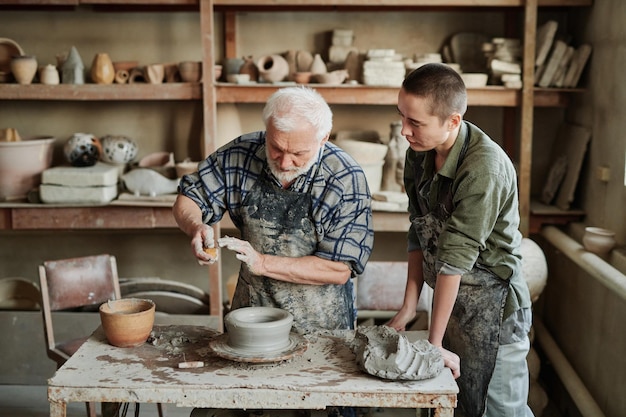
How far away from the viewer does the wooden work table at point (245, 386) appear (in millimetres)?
2285

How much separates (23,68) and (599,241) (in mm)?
3789

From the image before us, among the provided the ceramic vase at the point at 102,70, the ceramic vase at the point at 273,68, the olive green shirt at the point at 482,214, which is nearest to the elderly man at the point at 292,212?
the olive green shirt at the point at 482,214

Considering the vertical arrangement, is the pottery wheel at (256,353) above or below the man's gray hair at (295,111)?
below

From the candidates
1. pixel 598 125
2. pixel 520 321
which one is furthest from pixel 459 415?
pixel 598 125

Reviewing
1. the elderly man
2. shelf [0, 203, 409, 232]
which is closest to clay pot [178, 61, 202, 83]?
shelf [0, 203, 409, 232]

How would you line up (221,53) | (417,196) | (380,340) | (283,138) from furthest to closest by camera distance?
(221,53) < (417,196) < (283,138) < (380,340)

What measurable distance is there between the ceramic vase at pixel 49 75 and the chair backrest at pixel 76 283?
4.84 feet

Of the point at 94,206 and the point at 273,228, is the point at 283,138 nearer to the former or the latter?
the point at 273,228

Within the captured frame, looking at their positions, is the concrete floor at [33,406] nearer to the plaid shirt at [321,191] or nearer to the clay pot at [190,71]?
the plaid shirt at [321,191]

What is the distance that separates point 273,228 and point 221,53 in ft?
9.18

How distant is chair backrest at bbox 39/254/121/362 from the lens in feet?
12.9

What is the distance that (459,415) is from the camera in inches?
112

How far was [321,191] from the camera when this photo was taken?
112 inches

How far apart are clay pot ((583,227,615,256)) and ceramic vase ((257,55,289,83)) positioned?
88.6 inches
